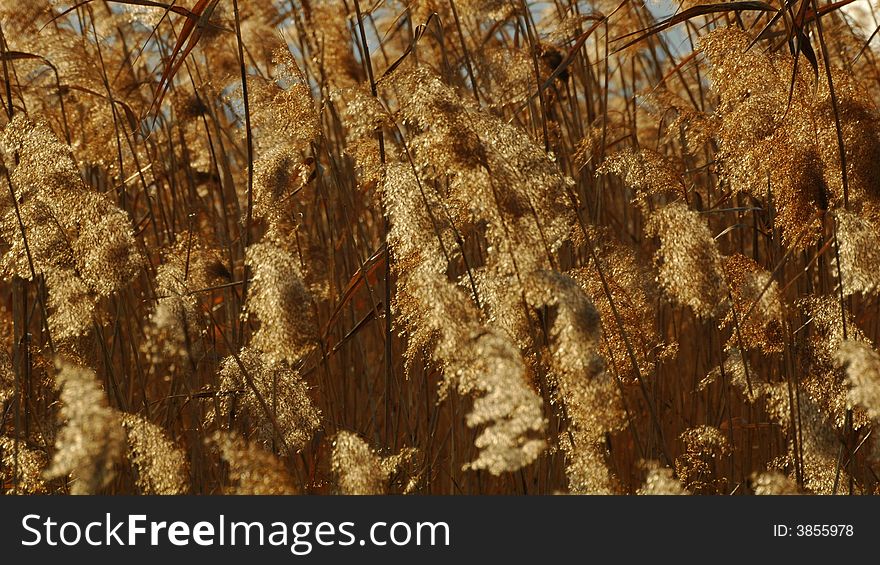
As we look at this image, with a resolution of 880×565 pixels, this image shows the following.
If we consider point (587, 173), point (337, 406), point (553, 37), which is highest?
point (553, 37)

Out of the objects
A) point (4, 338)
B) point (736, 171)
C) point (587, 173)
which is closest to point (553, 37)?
point (587, 173)

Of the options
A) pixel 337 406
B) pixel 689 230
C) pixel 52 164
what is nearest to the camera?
pixel 689 230

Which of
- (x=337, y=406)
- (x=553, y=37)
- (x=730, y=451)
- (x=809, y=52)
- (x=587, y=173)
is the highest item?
(x=553, y=37)

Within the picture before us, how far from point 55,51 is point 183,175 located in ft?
2.08

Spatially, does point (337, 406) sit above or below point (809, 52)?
below

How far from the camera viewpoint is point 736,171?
1938 millimetres

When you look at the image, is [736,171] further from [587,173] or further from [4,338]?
[4,338]

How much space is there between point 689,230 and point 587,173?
42.8 inches

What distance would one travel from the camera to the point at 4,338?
2430 mm

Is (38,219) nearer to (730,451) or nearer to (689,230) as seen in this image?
(689,230)

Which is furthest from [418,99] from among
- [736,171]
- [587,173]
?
[587,173]

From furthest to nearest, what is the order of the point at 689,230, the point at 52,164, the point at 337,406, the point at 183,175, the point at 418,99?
the point at 183,175, the point at 337,406, the point at 52,164, the point at 689,230, the point at 418,99

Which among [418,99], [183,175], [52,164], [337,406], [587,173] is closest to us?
[418,99]

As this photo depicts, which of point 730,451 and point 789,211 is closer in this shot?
point 789,211
